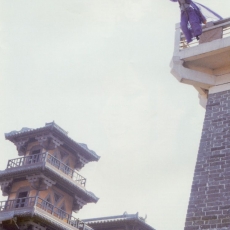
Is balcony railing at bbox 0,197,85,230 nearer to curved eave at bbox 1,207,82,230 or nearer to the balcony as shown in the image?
curved eave at bbox 1,207,82,230

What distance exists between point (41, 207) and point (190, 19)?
22449mm

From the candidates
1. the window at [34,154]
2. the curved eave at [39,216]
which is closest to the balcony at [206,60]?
the curved eave at [39,216]

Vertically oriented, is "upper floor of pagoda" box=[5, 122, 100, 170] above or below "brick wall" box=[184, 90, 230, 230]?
above

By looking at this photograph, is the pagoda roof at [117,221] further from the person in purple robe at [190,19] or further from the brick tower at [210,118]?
the person in purple robe at [190,19]

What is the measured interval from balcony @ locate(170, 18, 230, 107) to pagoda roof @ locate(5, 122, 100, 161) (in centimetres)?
2221

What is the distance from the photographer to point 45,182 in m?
31.6

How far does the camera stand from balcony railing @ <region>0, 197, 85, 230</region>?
30766mm

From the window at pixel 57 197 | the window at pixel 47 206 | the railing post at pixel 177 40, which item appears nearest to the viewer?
the railing post at pixel 177 40

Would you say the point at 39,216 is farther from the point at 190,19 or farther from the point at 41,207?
the point at 190,19

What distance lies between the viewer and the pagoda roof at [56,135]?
33281 mm

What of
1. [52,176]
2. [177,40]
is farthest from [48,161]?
[177,40]

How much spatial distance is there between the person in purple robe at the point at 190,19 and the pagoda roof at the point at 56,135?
22729mm

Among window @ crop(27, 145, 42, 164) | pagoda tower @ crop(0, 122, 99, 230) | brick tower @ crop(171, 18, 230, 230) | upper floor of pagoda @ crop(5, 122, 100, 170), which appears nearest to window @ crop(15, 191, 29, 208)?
pagoda tower @ crop(0, 122, 99, 230)

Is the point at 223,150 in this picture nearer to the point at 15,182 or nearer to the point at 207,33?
the point at 207,33
